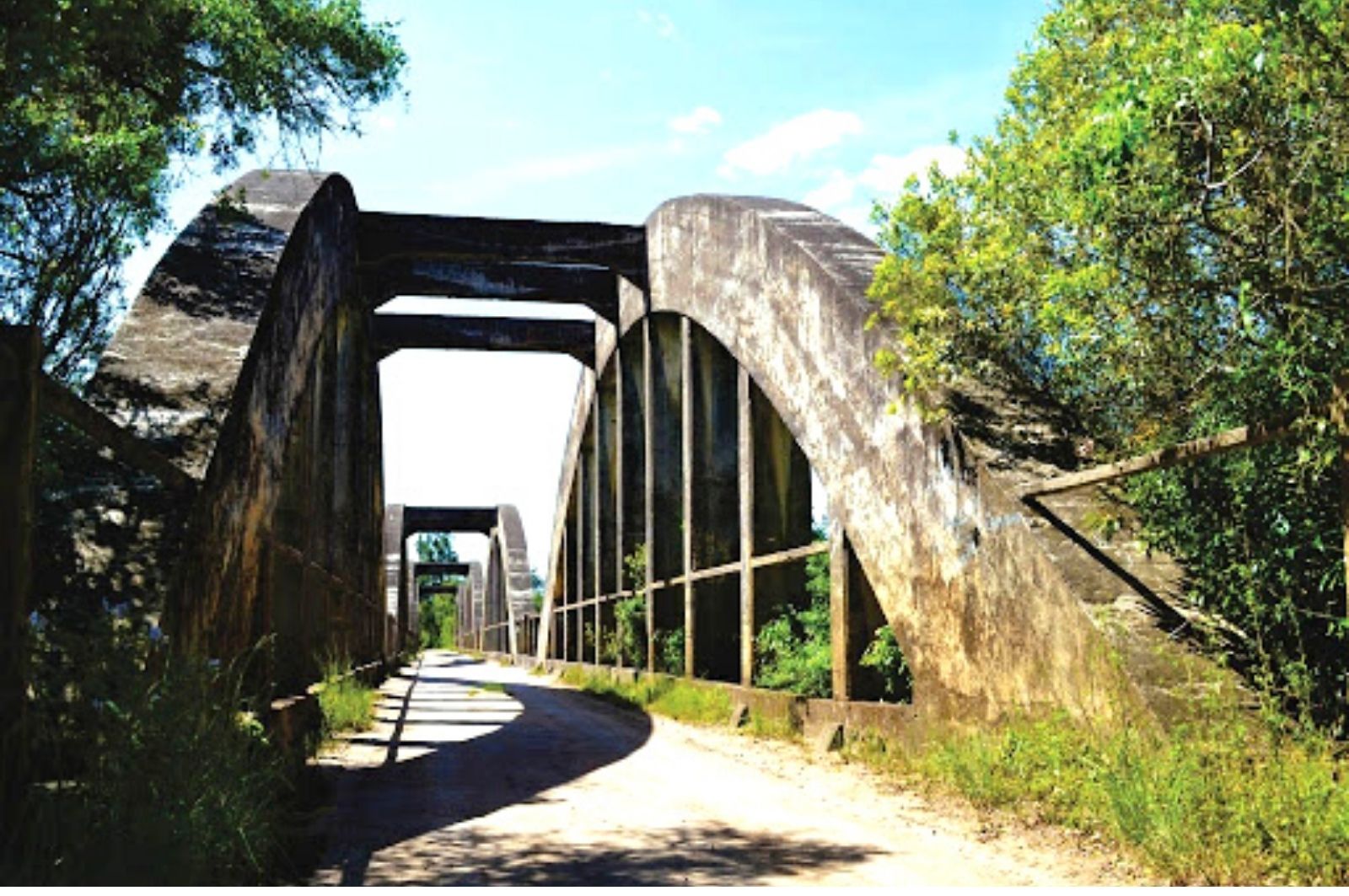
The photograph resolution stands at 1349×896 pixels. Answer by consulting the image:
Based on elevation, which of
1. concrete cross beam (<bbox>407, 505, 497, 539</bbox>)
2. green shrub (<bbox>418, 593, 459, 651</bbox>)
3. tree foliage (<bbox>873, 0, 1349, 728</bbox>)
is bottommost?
→ green shrub (<bbox>418, 593, 459, 651</bbox>)

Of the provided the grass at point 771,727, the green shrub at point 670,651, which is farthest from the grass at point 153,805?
the green shrub at point 670,651

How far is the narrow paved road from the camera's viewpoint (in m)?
4.62

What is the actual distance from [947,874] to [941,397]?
3.65 metres

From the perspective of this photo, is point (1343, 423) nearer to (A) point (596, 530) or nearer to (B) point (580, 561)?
(A) point (596, 530)

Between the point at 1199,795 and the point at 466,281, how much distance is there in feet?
48.5

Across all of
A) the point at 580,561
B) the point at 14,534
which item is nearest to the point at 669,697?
the point at 580,561

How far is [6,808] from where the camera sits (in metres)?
3.37

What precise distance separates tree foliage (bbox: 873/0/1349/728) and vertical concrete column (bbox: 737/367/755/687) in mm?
5424

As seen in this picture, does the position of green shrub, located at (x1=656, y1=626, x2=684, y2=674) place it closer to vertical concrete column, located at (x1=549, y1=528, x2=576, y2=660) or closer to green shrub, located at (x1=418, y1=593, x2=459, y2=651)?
vertical concrete column, located at (x1=549, y1=528, x2=576, y2=660)

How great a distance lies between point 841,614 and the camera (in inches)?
368

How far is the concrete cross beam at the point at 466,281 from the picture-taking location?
1758 centimetres

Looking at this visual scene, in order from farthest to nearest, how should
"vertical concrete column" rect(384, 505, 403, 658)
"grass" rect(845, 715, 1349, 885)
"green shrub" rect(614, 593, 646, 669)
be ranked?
"vertical concrete column" rect(384, 505, 403, 658)
"green shrub" rect(614, 593, 646, 669)
"grass" rect(845, 715, 1349, 885)

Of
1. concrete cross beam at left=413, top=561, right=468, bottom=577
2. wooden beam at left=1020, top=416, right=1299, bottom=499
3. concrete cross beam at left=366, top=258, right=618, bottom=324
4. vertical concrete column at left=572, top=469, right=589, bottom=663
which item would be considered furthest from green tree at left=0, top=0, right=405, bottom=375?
concrete cross beam at left=413, top=561, right=468, bottom=577

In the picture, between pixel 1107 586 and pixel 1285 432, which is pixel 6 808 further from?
pixel 1107 586
